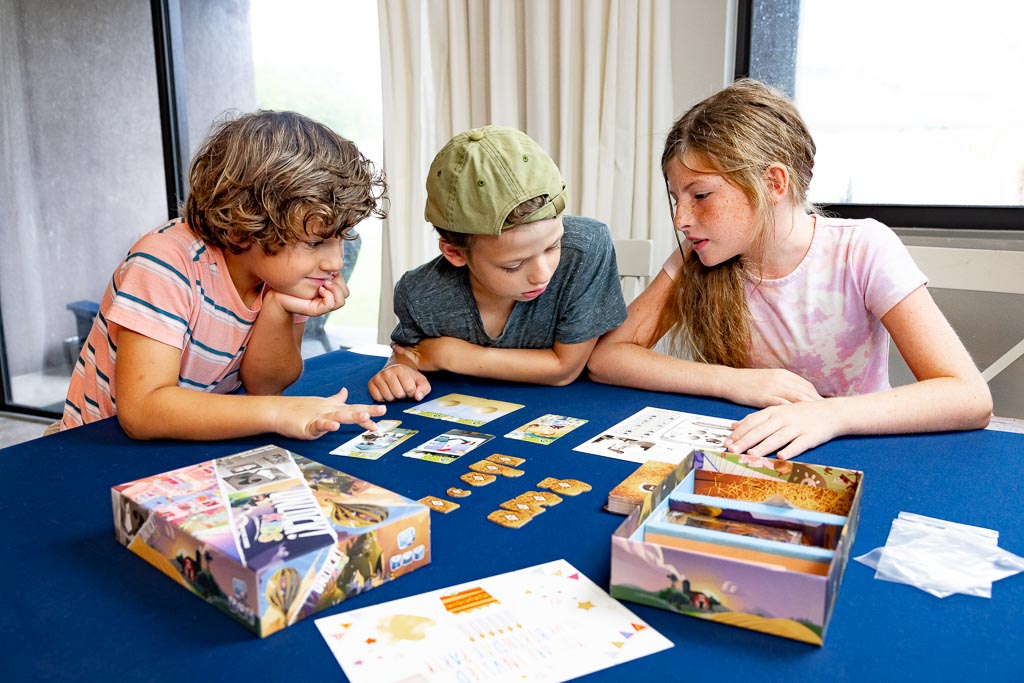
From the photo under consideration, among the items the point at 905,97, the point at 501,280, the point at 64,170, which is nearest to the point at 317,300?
the point at 501,280

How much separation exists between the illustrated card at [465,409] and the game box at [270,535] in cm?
43

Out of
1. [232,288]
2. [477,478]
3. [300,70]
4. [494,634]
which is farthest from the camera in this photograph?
[300,70]

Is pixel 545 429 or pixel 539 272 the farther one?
pixel 539 272

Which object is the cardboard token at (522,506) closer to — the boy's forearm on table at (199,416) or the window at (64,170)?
the boy's forearm on table at (199,416)

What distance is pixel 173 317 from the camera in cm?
132

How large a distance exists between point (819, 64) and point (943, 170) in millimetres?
517

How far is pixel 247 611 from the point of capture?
746 mm

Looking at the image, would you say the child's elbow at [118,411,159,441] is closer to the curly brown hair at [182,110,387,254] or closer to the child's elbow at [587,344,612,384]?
the curly brown hair at [182,110,387,254]

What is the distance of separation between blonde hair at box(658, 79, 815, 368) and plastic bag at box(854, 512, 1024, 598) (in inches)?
28.0

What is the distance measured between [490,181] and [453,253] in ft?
0.70

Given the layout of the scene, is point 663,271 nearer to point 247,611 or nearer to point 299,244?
point 299,244

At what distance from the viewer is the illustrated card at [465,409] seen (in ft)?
4.49

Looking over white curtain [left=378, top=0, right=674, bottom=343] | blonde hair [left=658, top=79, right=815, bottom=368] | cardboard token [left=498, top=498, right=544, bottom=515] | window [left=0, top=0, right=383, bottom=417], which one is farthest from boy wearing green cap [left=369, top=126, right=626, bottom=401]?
window [left=0, top=0, right=383, bottom=417]

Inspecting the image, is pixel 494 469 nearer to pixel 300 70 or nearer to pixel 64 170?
pixel 64 170
